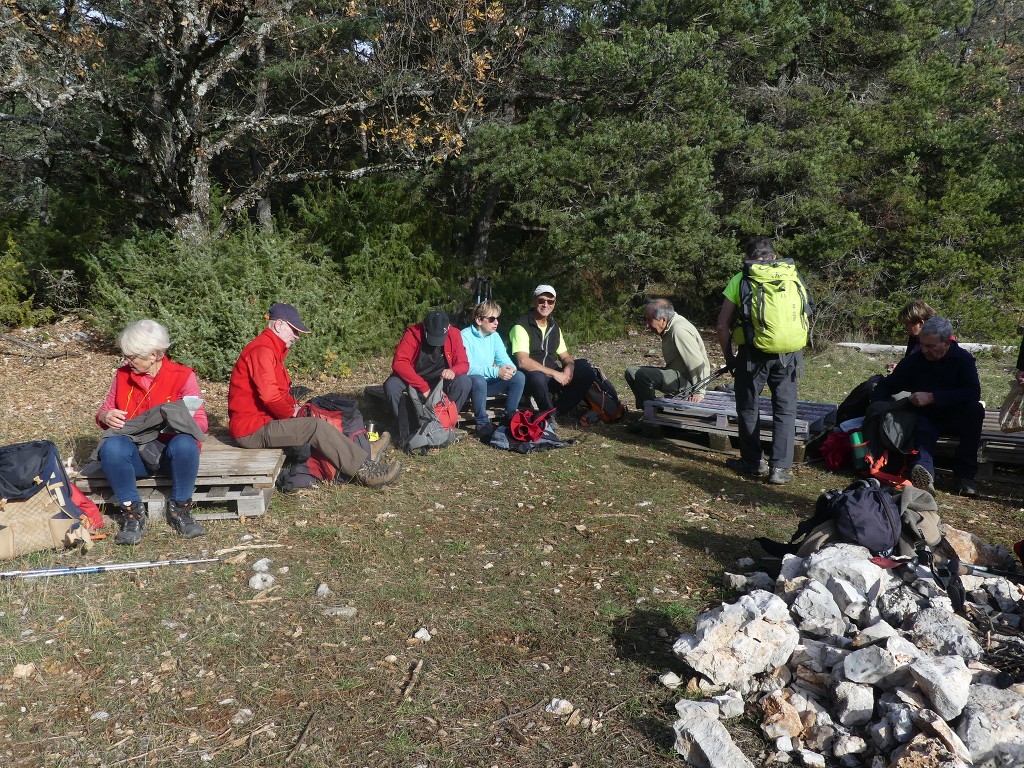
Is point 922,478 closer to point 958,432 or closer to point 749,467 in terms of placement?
point 958,432

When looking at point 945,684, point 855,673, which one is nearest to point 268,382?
point 855,673

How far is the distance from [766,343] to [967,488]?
1.90 m

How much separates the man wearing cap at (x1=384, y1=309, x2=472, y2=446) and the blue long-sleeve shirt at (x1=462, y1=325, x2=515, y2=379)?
0.36 m

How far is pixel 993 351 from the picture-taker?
11953mm

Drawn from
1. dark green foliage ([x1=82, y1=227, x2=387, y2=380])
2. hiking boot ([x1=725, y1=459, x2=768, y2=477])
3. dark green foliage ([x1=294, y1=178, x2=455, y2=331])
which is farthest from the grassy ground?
dark green foliage ([x1=294, y1=178, x2=455, y2=331])

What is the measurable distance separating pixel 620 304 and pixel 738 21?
4466mm

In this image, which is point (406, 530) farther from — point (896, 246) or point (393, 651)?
point (896, 246)

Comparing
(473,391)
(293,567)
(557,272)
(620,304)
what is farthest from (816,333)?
(293,567)

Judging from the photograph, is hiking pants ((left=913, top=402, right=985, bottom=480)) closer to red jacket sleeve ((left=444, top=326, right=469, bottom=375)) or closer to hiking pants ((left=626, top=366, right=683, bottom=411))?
hiking pants ((left=626, top=366, right=683, bottom=411))

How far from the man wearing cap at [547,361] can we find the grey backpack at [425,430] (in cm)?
124

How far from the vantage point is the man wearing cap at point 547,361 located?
799cm

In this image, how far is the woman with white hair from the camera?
4996 millimetres

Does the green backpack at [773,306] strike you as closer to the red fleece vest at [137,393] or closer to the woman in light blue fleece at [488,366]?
the woman in light blue fleece at [488,366]

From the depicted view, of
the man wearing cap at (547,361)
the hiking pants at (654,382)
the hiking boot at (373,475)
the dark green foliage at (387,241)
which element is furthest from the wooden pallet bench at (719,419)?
the dark green foliage at (387,241)
